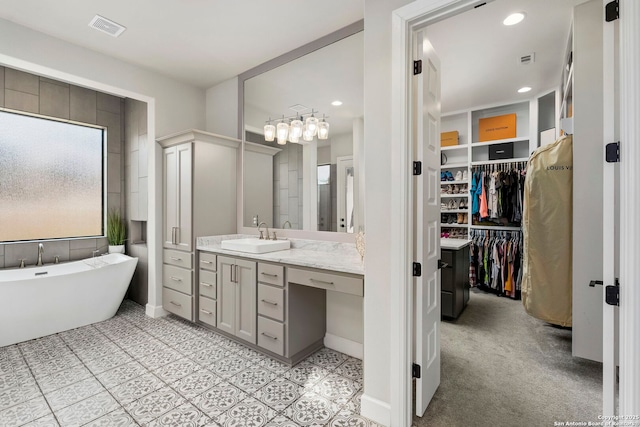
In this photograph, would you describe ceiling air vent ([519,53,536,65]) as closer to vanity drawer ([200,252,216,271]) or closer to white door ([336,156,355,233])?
white door ([336,156,355,233])

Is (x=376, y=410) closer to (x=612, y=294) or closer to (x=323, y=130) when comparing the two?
(x=612, y=294)

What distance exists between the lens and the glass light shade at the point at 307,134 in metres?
2.94

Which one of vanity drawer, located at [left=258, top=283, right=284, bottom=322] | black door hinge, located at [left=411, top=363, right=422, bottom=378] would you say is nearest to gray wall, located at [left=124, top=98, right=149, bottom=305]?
vanity drawer, located at [left=258, top=283, right=284, bottom=322]

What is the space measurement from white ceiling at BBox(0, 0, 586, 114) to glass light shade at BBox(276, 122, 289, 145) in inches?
8.4

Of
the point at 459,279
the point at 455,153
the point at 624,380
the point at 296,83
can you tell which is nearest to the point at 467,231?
the point at 455,153

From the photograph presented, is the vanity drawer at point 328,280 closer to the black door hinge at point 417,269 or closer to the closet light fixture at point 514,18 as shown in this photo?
the black door hinge at point 417,269

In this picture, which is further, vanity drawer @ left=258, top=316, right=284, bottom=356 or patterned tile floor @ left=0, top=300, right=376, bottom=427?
vanity drawer @ left=258, top=316, right=284, bottom=356

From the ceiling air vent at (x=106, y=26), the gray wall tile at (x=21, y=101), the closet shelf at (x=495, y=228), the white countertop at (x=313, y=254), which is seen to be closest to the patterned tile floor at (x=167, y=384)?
the white countertop at (x=313, y=254)

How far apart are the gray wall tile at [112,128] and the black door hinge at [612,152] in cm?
518

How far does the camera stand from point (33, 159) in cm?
362

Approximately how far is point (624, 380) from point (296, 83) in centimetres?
307

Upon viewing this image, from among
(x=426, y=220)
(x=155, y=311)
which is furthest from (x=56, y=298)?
(x=426, y=220)

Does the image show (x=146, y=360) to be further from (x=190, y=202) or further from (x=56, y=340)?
(x=190, y=202)

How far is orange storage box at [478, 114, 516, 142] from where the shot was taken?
4.43m
